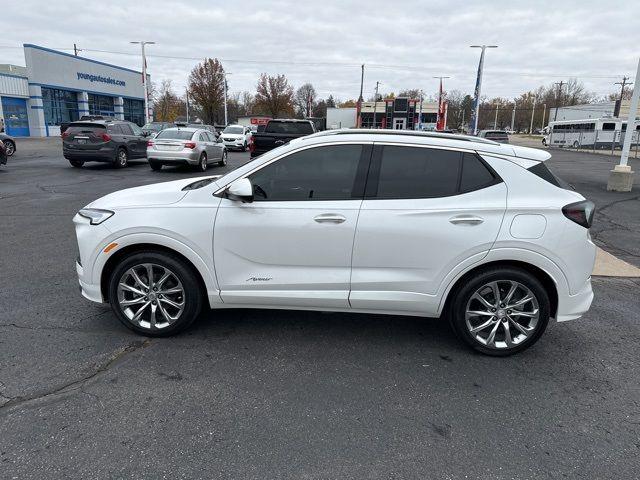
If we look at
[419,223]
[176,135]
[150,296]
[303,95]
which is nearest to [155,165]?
[176,135]

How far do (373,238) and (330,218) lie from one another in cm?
37

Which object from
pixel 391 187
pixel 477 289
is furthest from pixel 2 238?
pixel 477 289

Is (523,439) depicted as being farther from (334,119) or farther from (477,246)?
(334,119)

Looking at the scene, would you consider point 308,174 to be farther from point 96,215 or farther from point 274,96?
point 274,96

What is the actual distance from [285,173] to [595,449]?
9.25 feet

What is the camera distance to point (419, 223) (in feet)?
11.8

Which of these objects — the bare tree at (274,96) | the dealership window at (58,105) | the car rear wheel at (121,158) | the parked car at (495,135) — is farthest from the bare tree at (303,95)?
the car rear wheel at (121,158)

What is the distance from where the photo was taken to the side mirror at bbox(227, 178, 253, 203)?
11.8 feet

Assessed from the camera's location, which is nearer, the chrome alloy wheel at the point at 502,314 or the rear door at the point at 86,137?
the chrome alloy wheel at the point at 502,314

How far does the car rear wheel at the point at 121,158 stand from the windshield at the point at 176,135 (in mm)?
1668

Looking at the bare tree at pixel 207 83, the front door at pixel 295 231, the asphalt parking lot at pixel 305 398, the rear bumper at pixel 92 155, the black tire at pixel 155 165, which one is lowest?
the asphalt parking lot at pixel 305 398

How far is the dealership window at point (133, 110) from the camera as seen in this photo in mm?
53378

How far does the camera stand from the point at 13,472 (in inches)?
95.7

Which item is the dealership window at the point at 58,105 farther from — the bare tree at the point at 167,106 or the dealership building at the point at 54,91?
the bare tree at the point at 167,106
